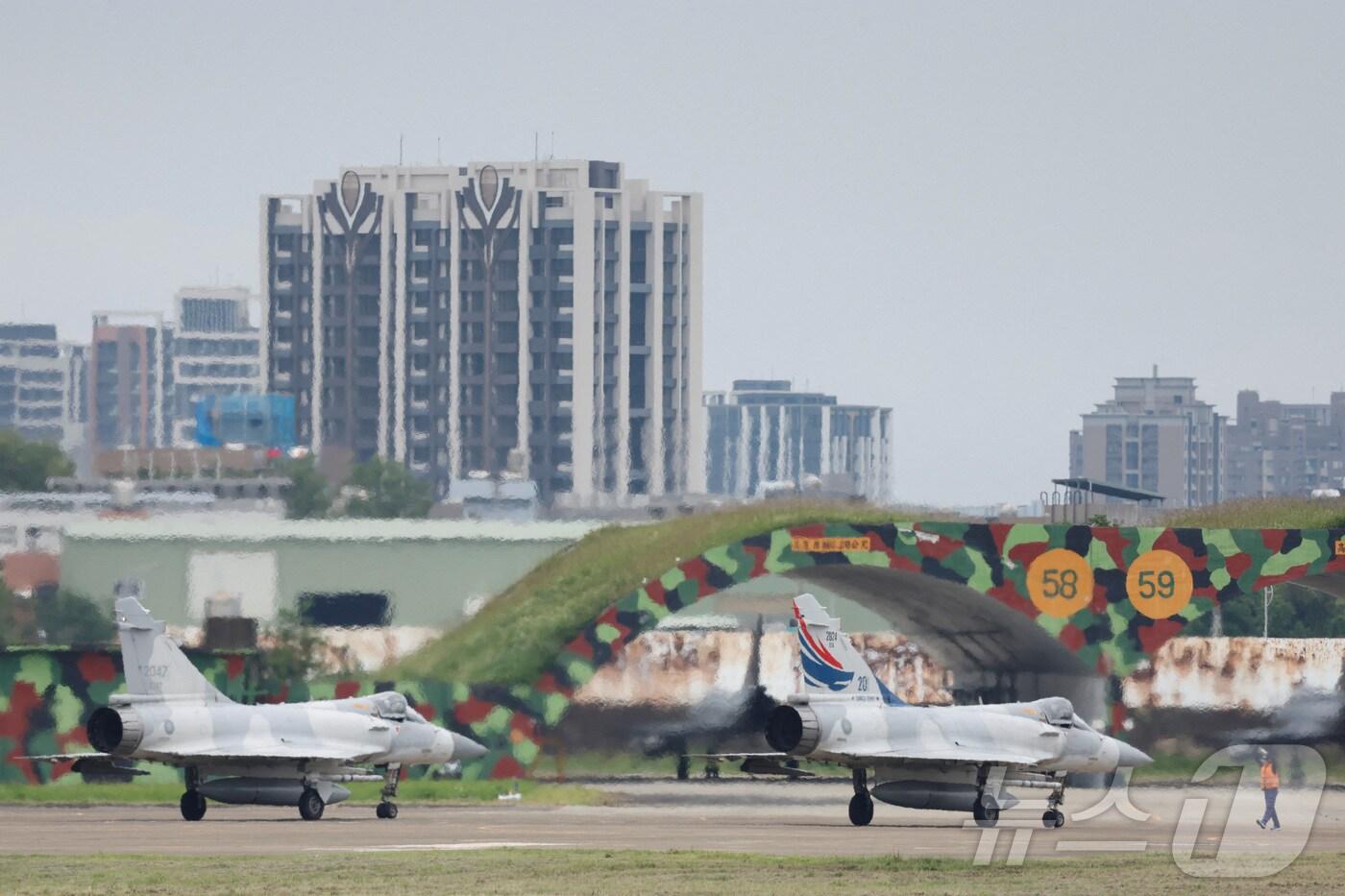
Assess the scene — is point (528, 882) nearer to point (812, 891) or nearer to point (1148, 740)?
point (812, 891)

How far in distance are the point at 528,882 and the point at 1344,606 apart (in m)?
100

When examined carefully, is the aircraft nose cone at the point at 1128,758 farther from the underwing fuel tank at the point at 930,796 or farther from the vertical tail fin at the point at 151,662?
the vertical tail fin at the point at 151,662

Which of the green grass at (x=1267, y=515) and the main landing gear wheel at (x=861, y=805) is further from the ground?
the green grass at (x=1267, y=515)

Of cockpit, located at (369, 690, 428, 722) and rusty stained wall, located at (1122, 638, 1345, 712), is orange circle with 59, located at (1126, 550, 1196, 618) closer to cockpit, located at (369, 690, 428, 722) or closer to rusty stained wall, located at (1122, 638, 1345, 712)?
rusty stained wall, located at (1122, 638, 1345, 712)

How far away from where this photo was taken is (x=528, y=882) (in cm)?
3462

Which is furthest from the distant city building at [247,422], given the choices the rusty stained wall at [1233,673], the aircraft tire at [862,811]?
the aircraft tire at [862,811]

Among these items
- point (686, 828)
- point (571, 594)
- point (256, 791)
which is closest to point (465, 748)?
point (256, 791)

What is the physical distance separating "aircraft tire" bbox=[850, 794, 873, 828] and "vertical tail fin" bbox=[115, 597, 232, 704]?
13.6 m

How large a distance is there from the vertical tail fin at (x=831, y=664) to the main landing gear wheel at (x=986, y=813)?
2.72 meters

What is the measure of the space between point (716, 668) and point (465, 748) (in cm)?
1271

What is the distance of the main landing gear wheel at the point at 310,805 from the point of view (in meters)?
51.1

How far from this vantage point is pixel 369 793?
58562 millimetres

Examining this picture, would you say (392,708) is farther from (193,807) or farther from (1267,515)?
(1267,515)

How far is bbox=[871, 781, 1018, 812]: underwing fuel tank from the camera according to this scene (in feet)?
167
